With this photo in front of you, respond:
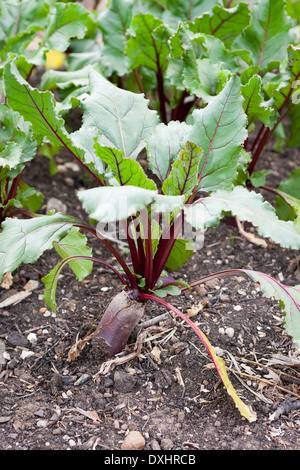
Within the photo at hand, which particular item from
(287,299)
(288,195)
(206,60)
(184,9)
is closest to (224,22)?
(184,9)

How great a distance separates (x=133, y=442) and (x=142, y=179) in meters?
0.74

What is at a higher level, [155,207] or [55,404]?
[155,207]

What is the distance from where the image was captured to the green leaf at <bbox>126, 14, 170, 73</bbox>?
2252 millimetres

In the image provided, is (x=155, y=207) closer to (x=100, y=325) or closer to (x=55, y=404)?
(x=100, y=325)

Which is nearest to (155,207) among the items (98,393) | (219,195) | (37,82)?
(219,195)

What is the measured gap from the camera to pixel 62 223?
5.09 feet

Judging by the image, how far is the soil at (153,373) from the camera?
1420 mm

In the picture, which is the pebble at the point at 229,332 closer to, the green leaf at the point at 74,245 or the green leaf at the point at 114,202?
the green leaf at the point at 74,245

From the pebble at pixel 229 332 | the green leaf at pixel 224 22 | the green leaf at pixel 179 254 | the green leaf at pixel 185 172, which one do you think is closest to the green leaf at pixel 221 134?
the green leaf at pixel 185 172

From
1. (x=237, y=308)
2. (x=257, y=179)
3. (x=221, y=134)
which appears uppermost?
(x=221, y=134)

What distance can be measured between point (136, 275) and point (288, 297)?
0.48 meters

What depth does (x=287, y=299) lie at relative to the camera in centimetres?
151

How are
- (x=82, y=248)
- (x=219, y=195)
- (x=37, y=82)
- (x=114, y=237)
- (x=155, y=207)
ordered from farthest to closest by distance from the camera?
(x=37, y=82), (x=114, y=237), (x=82, y=248), (x=219, y=195), (x=155, y=207)

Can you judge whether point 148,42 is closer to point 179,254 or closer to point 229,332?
point 179,254
